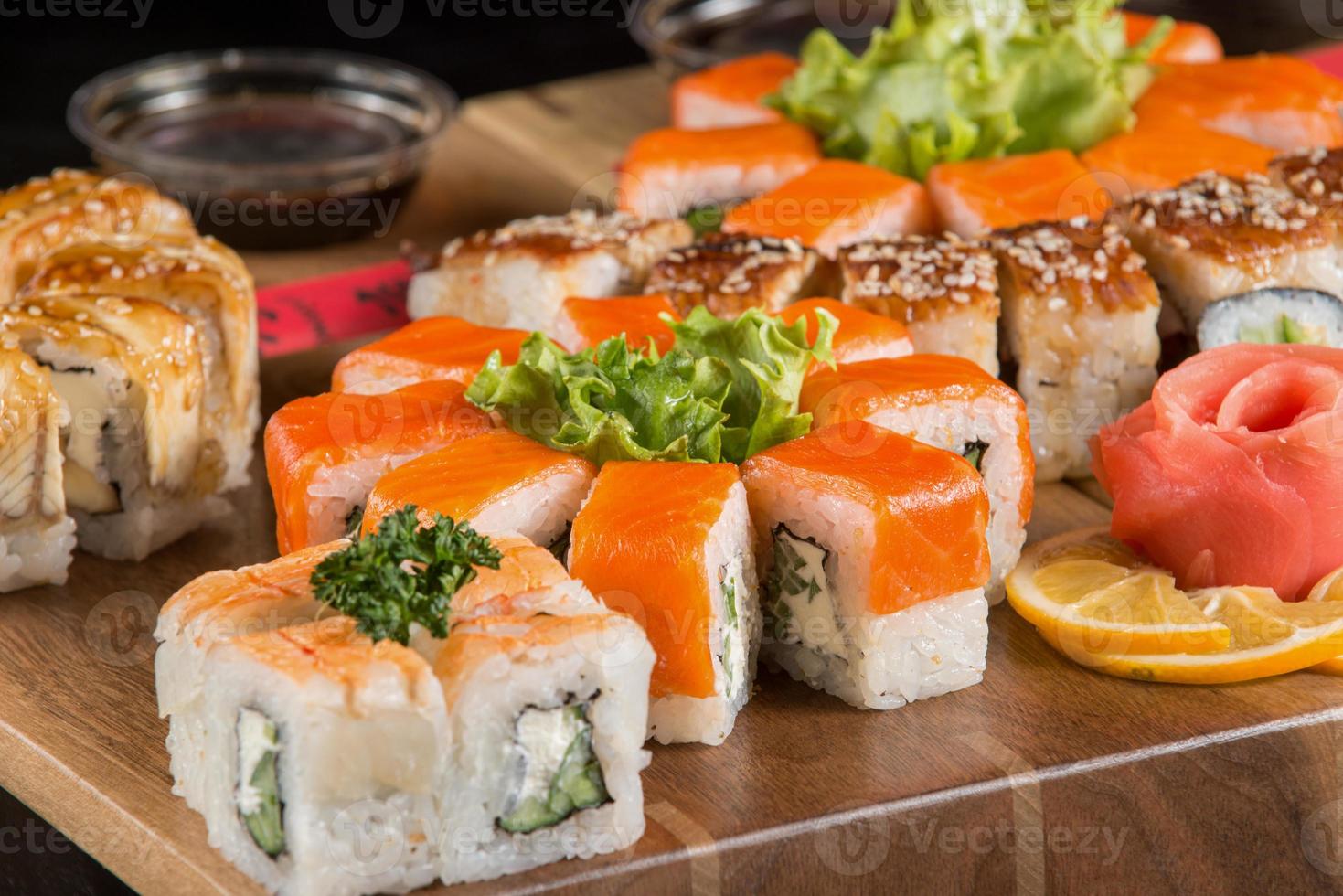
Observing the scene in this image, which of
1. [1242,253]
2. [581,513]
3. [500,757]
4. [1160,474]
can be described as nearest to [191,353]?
[581,513]

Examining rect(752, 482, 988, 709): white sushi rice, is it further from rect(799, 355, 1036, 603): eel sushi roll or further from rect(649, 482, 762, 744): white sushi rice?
rect(799, 355, 1036, 603): eel sushi roll

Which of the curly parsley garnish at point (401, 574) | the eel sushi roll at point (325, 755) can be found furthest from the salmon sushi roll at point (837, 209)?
the eel sushi roll at point (325, 755)

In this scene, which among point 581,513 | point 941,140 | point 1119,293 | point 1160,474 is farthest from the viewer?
point 941,140

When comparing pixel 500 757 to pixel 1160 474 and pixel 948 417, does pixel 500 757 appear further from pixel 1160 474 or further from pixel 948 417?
pixel 1160 474

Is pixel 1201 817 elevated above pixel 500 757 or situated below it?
below

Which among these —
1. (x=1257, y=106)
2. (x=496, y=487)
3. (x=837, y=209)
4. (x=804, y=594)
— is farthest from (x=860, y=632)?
(x=1257, y=106)

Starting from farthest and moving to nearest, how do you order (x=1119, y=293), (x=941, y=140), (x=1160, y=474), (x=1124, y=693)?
(x=941, y=140), (x=1119, y=293), (x=1160, y=474), (x=1124, y=693)
